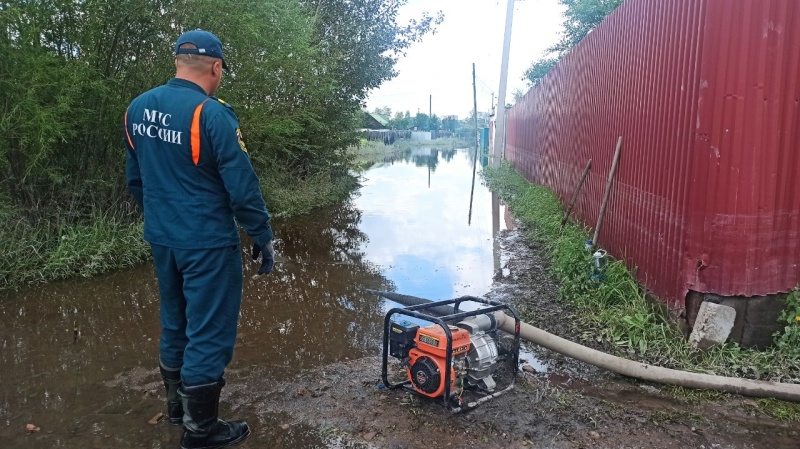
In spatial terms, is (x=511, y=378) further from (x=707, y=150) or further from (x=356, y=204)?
(x=356, y=204)

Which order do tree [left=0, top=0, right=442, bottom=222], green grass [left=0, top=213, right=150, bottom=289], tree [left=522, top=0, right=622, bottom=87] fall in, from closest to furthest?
tree [left=0, top=0, right=442, bottom=222] → green grass [left=0, top=213, right=150, bottom=289] → tree [left=522, top=0, right=622, bottom=87]

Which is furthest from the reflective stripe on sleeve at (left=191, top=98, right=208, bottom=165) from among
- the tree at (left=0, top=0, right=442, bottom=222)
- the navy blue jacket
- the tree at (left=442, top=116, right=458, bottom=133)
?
the tree at (left=442, top=116, right=458, bottom=133)

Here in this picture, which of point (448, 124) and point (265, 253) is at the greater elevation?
point (448, 124)

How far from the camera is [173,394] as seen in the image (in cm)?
300

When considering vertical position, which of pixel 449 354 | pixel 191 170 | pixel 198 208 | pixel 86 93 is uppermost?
pixel 86 93

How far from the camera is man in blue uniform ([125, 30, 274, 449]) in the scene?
2.65 metres

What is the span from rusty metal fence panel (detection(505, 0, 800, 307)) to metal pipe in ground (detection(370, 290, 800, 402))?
69cm

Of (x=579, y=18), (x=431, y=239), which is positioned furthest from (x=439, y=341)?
(x=579, y=18)

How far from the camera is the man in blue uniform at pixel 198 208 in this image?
2.65m

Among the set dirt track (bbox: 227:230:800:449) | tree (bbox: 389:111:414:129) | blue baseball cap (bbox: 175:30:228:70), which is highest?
tree (bbox: 389:111:414:129)

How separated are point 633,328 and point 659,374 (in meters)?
0.75

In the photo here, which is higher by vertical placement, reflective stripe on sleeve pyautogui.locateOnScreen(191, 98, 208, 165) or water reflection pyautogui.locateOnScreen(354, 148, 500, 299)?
reflective stripe on sleeve pyautogui.locateOnScreen(191, 98, 208, 165)

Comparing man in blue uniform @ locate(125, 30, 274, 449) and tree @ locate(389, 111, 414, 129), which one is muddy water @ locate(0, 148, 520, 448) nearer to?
man in blue uniform @ locate(125, 30, 274, 449)

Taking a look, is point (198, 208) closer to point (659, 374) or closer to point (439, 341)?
point (439, 341)
